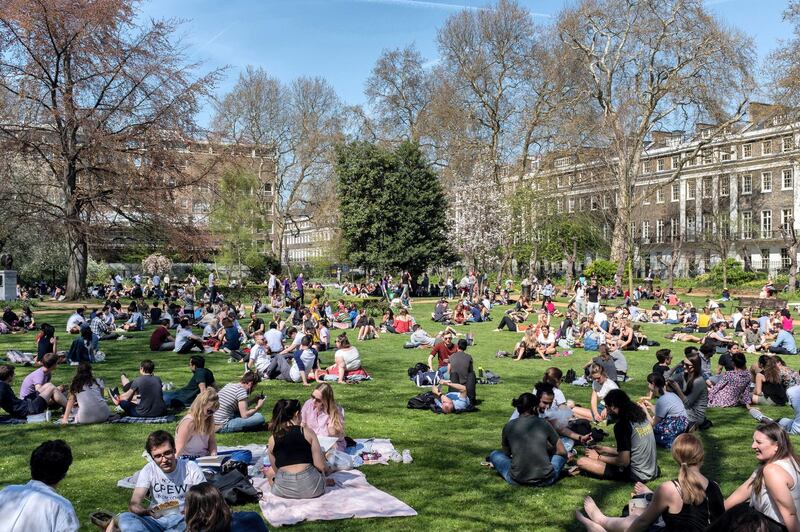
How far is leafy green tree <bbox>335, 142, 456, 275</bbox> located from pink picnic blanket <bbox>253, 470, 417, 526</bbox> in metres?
36.6

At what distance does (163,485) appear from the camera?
19.5ft

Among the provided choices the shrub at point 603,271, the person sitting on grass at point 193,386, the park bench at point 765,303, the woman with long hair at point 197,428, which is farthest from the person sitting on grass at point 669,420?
the shrub at point 603,271

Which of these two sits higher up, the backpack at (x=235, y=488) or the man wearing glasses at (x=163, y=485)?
the man wearing glasses at (x=163, y=485)

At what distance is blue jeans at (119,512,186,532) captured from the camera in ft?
17.3

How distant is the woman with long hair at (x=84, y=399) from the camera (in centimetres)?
999

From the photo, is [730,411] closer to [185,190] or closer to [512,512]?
[512,512]

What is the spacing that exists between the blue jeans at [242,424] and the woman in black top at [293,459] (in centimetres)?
268

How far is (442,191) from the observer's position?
46688mm

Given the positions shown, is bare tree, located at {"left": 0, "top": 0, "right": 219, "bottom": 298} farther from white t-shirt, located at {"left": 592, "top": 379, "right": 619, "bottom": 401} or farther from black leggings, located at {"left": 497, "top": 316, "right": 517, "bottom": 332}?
white t-shirt, located at {"left": 592, "top": 379, "right": 619, "bottom": 401}

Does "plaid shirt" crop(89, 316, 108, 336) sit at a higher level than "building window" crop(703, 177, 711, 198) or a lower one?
lower

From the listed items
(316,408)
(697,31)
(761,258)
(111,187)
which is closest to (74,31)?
(111,187)

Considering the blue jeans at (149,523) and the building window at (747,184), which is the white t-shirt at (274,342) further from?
the building window at (747,184)

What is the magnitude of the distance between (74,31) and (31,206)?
783 centimetres

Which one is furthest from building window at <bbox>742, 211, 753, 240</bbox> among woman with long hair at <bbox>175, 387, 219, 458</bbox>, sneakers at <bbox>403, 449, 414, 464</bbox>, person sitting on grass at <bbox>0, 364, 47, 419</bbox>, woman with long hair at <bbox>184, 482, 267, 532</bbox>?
woman with long hair at <bbox>184, 482, 267, 532</bbox>
